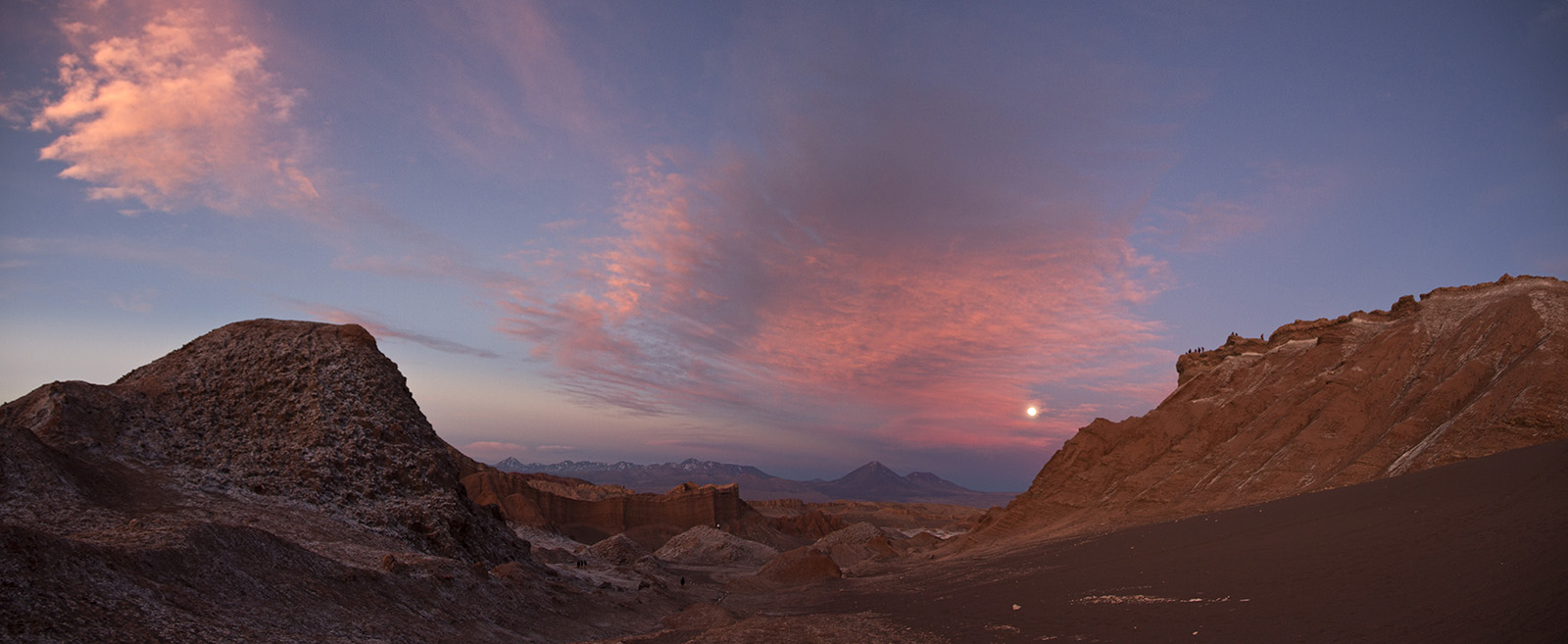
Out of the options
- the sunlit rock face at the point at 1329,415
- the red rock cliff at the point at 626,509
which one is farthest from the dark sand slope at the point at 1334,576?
the red rock cliff at the point at 626,509

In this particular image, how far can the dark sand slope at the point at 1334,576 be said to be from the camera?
9508 mm

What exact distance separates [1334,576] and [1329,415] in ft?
89.2

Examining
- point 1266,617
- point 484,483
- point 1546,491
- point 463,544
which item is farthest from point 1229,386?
point 484,483

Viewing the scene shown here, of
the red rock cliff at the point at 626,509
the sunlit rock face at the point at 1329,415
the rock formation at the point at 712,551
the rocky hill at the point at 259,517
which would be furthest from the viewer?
the red rock cliff at the point at 626,509

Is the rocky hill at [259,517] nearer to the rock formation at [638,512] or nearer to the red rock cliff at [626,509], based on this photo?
the rock formation at [638,512]

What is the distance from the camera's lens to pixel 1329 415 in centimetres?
3478

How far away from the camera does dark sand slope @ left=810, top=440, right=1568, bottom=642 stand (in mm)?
9508

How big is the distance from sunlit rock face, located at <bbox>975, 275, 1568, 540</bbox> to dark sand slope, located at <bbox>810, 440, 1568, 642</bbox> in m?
7.70

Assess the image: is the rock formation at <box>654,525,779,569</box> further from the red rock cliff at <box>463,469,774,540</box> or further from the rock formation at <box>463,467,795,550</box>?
the red rock cliff at <box>463,469,774,540</box>

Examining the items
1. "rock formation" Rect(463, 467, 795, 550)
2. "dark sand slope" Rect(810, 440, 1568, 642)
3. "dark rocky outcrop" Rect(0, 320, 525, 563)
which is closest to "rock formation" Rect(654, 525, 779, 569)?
"rock formation" Rect(463, 467, 795, 550)

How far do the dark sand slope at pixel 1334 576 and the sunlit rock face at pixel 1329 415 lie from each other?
25.3 ft

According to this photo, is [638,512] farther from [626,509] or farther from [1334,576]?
[1334,576]

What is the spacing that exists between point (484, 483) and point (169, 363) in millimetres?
50128

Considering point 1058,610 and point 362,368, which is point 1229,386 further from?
point 362,368
